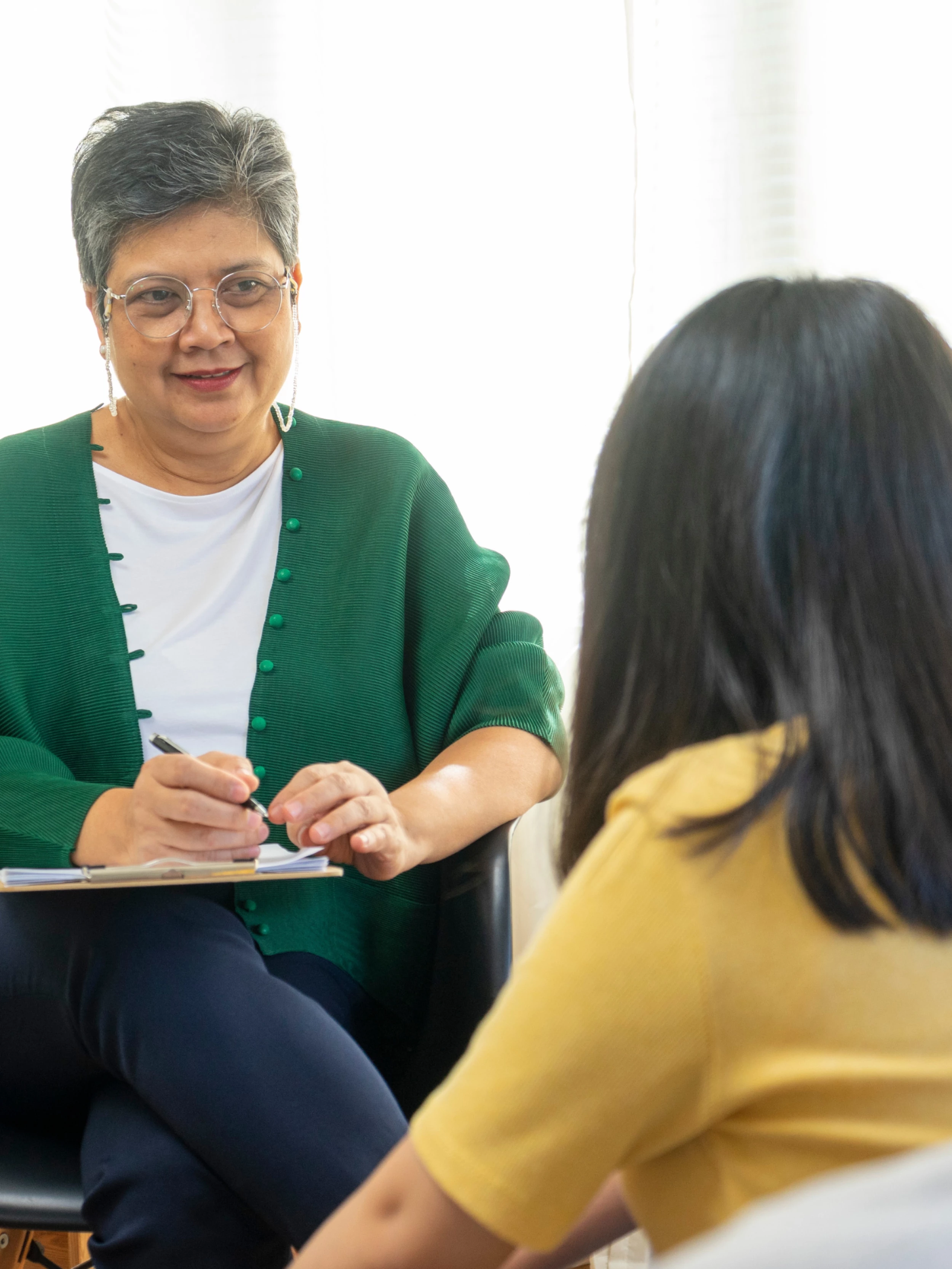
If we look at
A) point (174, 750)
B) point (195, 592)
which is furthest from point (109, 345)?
point (174, 750)

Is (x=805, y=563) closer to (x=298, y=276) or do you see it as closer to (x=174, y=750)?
(x=174, y=750)

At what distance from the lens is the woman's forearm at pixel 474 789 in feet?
4.16

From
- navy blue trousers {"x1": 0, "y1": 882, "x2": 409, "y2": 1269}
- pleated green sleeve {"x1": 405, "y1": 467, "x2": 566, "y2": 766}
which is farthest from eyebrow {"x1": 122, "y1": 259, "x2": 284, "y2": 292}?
navy blue trousers {"x1": 0, "y1": 882, "x2": 409, "y2": 1269}

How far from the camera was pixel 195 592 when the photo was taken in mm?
1479

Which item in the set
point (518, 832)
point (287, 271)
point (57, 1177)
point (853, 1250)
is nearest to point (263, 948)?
point (57, 1177)

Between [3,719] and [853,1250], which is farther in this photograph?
[3,719]

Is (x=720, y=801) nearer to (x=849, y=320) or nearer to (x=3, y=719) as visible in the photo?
(x=849, y=320)

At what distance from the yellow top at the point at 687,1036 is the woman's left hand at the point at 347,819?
1.93 feet

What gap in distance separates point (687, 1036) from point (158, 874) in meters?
0.59

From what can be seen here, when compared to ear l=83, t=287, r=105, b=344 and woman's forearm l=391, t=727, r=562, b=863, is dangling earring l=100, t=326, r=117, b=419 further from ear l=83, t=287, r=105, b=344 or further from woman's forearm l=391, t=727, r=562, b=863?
woman's forearm l=391, t=727, r=562, b=863

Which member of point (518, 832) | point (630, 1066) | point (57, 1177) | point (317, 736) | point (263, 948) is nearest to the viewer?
point (630, 1066)

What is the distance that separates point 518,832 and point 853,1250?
1.52 metres

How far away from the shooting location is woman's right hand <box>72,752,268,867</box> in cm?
112

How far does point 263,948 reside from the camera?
1.31 m
